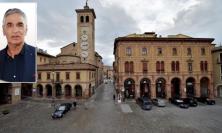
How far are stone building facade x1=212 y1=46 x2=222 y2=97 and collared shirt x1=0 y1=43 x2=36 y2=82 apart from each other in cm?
4301

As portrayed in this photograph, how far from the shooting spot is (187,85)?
149 feet

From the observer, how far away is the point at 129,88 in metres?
44.9

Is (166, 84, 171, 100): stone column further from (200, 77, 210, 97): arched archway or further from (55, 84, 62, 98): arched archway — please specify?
(55, 84, 62, 98): arched archway

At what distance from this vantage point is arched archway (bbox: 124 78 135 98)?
44.4m

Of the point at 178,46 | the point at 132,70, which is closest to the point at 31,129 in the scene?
the point at 132,70

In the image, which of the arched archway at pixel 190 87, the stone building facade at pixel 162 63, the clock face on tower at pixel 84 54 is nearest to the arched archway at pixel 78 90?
the stone building facade at pixel 162 63

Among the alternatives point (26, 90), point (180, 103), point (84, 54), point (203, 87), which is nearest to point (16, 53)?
point (180, 103)

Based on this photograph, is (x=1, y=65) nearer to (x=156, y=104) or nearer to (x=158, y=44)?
(x=156, y=104)

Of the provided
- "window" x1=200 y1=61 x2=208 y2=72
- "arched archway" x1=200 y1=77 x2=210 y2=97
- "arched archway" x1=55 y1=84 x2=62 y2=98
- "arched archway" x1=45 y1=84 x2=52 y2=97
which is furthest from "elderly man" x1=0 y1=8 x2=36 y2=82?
"arched archway" x1=200 y1=77 x2=210 y2=97

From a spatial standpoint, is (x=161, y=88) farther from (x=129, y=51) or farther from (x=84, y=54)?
(x=84, y=54)

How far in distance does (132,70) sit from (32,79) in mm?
28975

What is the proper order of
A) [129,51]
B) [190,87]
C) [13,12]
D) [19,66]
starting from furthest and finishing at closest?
1. [190,87]
2. [129,51]
3. [19,66]
4. [13,12]

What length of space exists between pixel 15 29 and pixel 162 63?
33.4 meters

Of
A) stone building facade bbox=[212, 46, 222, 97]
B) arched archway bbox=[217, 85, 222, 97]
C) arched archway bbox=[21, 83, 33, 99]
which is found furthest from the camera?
arched archway bbox=[21, 83, 33, 99]
